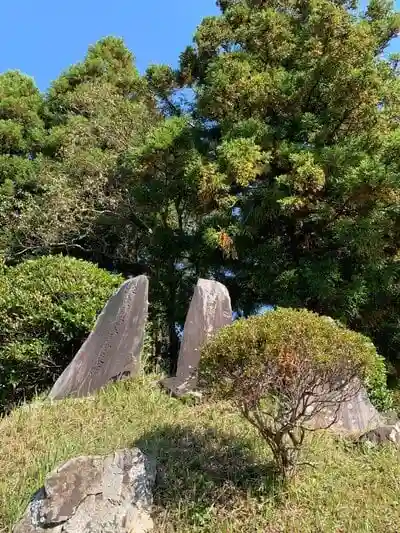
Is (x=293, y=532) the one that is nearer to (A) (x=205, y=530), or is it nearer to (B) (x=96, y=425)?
(A) (x=205, y=530)

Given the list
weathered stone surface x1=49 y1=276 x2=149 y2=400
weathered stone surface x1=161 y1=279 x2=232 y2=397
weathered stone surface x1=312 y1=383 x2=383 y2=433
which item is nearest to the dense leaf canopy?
weathered stone surface x1=161 y1=279 x2=232 y2=397

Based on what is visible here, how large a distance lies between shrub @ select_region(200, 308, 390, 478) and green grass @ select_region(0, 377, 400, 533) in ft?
1.16

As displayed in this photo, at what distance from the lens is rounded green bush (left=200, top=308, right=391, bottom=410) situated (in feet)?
13.8

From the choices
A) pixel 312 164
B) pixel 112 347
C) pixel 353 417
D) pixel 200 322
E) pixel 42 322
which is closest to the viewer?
pixel 353 417

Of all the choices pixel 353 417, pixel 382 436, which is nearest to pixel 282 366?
A: pixel 382 436

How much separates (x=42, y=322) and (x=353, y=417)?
429 centimetres

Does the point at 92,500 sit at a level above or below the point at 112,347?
below

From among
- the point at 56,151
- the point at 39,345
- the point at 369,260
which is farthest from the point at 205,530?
the point at 56,151

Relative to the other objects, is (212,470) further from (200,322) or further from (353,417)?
(200,322)

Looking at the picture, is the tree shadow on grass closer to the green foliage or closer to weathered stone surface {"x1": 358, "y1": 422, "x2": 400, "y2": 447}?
weathered stone surface {"x1": 358, "y1": 422, "x2": 400, "y2": 447}

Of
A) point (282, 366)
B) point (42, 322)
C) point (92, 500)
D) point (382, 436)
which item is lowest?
point (92, 500)

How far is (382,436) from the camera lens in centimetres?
564

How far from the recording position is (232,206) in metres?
9.41

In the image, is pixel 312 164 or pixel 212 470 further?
pixel 312 164
